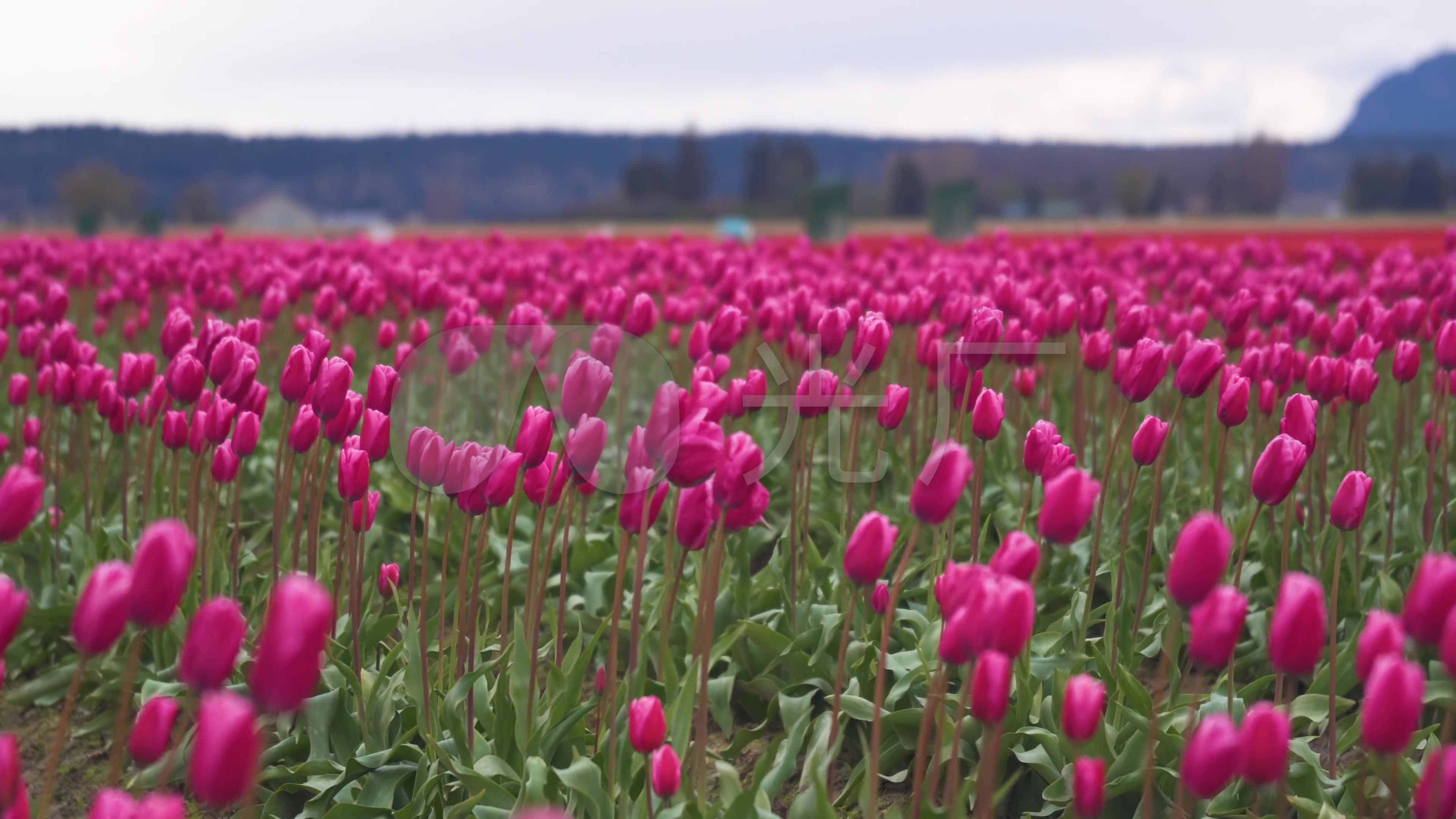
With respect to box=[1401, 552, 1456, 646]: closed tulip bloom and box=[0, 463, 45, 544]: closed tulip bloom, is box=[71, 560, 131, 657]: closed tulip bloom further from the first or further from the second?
box=[1401, 552, 1456, 646]: closed tulip bloom

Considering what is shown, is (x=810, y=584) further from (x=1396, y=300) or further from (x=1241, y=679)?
(x=1396, y=300)

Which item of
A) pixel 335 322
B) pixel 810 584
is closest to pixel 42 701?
pixel 335 322

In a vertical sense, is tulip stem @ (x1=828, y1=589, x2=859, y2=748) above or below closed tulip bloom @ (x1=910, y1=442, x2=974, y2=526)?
below

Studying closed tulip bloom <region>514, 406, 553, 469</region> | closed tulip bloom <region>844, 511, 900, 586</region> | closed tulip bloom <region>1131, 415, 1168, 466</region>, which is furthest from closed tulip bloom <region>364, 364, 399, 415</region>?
closed tulip bloom <region>1131, 415, 1168, 466</region>

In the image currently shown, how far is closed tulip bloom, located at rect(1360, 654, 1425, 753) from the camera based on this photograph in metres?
1.81

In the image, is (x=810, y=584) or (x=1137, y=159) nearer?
(x=810, y=584)

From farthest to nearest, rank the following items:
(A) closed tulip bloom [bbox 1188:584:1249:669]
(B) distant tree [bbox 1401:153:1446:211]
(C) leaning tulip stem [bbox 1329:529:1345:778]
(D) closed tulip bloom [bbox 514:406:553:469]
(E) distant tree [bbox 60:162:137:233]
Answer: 1. (E) distant tree [bbox 60:162:137:233]
2. (B) distant tree [bbox 1401:153:1446:211]
3. (C) leaning tulip stem [bbox 1329:529:1345:778]
4. (D) closed tulip bloom [bbox 514:406:553:469]
5. (A) closed tulip bloom [bbox 1188:584:1249:669]

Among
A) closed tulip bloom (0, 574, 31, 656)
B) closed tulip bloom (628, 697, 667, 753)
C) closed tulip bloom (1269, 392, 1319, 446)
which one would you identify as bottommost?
closed tulip bloom (628, 697, 667, 753)

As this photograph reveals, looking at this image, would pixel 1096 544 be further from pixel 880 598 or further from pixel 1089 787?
pixel 1089 787

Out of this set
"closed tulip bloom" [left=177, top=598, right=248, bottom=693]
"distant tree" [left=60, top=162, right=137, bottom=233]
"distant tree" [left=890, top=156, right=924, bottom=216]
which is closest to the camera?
"closed tulip bloom" [left=177, top=598, right=248, bottom=693]

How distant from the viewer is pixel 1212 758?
1.93 m

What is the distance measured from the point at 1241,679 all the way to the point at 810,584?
1.63 metres

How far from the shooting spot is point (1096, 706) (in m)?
2.17

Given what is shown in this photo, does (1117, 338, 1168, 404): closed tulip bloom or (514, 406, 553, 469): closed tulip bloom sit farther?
(1117, 338, 1168, 404): closed tulip bloom
